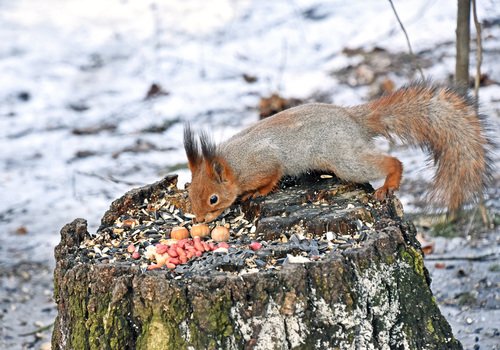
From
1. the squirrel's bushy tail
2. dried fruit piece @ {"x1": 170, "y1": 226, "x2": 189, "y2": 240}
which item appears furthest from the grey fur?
dried fruit piece @ {"x1": 170, "y1": 226, "x2": 189, "y2": 240}

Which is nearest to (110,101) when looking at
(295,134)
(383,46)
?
(383,46)

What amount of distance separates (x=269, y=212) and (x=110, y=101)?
11.6ft

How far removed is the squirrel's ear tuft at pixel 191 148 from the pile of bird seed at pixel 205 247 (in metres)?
0.25

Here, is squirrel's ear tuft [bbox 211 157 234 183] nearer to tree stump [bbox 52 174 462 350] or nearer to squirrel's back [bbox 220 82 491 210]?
squirrel's back [bbox 220 82 491 210]

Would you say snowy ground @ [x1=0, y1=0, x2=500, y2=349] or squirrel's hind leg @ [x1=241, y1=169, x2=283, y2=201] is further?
snowy ground @ [x1=0, y1=0, x2=500, y2=349]

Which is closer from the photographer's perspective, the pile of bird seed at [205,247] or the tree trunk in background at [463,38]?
the pile of bird seed at [205,247]

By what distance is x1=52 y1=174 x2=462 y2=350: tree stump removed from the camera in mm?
1899

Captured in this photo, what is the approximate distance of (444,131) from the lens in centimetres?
265

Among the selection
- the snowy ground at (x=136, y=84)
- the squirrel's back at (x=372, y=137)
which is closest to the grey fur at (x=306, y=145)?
the squirrel's back at (x=372, y=137)

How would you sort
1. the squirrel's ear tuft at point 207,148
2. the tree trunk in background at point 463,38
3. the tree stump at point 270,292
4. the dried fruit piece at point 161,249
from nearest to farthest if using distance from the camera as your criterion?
the tree stump at point 270,292 < the dried fruit piece at point 161,249 < the squirrel's ear tuft at point 207,148 < the tree trunk in background at point 463,38

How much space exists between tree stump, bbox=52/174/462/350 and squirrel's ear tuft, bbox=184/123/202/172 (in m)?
0.42

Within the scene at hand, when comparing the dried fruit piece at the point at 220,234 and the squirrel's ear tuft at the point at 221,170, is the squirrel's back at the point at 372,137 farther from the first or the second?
the dried fruit piece at the point at 220,234

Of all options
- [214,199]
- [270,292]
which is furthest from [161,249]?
[214,199]

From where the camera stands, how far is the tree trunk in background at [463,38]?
3.50 meters
